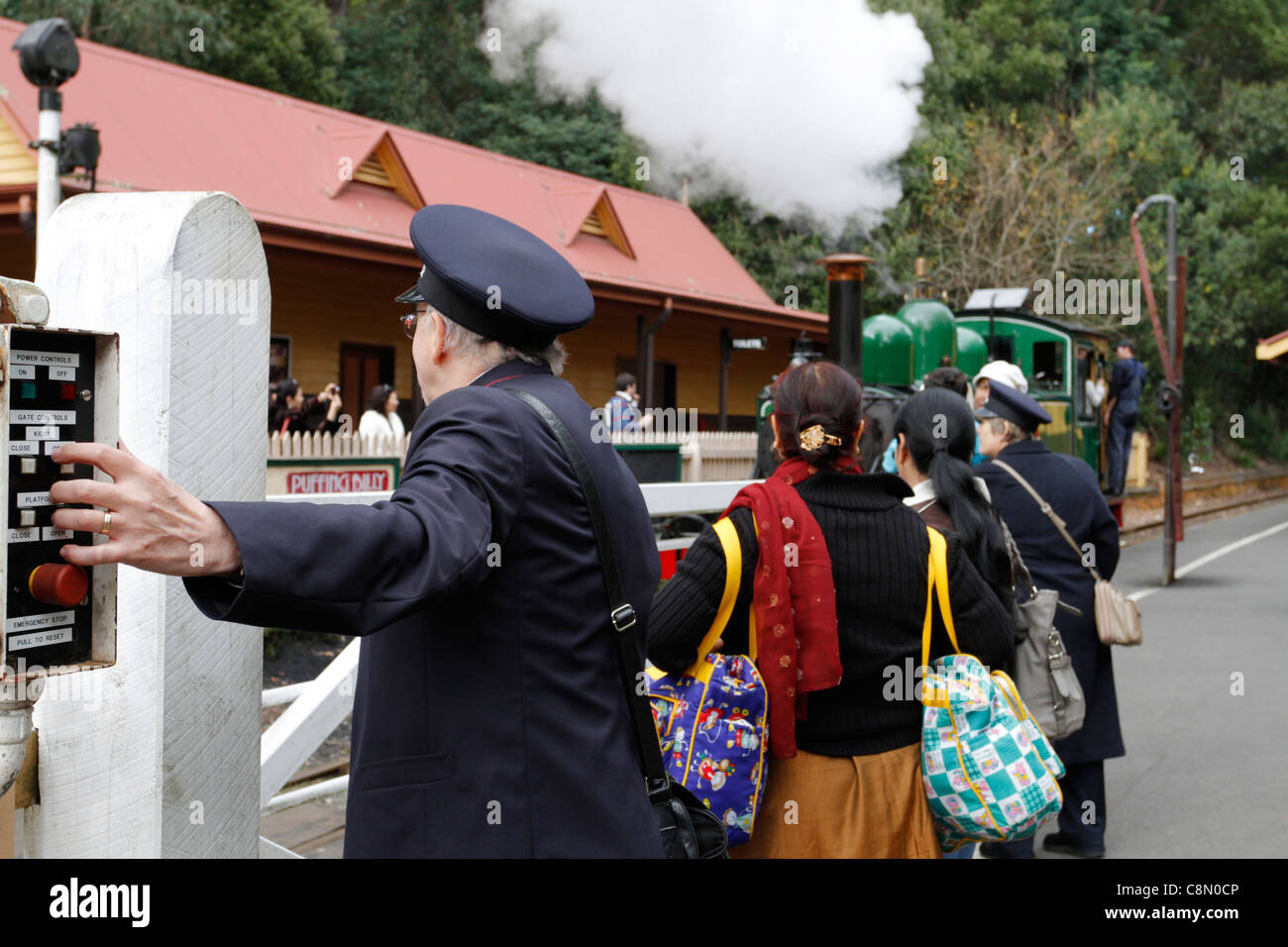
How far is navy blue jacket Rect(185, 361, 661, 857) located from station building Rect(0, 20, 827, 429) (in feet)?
31.9

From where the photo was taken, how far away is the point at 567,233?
63.4 ft

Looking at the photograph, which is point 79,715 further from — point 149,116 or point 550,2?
point 550,2

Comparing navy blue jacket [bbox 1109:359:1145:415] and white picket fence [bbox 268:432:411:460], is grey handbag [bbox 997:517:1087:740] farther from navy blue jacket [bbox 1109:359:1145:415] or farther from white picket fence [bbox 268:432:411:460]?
navy blue jacket [bbox 1109:359:1145:415]

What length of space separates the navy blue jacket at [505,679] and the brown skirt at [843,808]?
126cm

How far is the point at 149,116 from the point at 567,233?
657cm

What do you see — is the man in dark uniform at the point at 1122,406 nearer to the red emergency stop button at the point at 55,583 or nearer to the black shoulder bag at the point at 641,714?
the black shoulder bag at the point at 641,714

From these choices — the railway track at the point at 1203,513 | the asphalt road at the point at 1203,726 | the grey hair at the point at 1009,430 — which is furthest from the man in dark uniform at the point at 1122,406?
the grey hair at the point at 1009,430

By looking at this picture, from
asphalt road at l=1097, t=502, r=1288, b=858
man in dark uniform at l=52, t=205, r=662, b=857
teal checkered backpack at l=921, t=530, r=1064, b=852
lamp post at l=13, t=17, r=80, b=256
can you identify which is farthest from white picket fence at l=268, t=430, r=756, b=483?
man in dark uniform at l=52, t=205, r=662, b=857

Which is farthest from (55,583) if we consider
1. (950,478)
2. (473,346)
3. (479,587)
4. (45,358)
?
(950,478)

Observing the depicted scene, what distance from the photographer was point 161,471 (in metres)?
1.68

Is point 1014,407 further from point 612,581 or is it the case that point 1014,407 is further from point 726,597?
point 612,581

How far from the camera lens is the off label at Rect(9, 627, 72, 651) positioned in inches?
54.4

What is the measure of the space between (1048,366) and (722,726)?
1397 centimetres

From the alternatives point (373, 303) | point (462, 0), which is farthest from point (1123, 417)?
point (462, 0)
